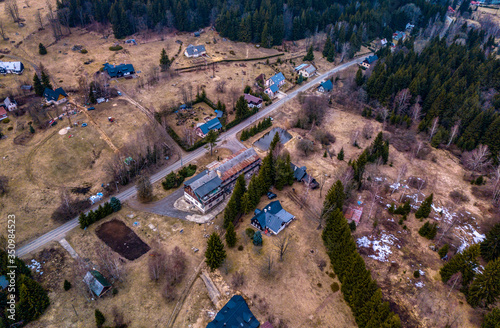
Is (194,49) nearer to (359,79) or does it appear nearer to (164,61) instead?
(164,61)

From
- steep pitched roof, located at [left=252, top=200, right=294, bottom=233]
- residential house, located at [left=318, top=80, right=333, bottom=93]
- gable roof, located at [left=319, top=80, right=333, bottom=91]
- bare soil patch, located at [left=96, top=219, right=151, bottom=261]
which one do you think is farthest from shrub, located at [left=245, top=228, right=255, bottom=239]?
gable roof, located at [left=319, top=80, right=333, bottom=91]

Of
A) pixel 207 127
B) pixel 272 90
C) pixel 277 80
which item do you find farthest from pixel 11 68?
pixel 277 80

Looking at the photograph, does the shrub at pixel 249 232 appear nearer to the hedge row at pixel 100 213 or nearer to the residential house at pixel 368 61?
the hedge row at pixel 100 213

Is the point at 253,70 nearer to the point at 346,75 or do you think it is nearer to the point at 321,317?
the point at 346,75

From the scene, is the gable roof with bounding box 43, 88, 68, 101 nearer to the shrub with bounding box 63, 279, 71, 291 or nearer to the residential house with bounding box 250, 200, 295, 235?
the shrub with bounding box 63, 279, 71, 291

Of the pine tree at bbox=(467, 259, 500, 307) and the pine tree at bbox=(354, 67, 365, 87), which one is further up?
the pine tree at bbox=(354, 67, 365, 87)

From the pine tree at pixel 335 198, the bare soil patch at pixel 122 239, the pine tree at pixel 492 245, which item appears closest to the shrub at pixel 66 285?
the bare soil patch at pixel 122 239
